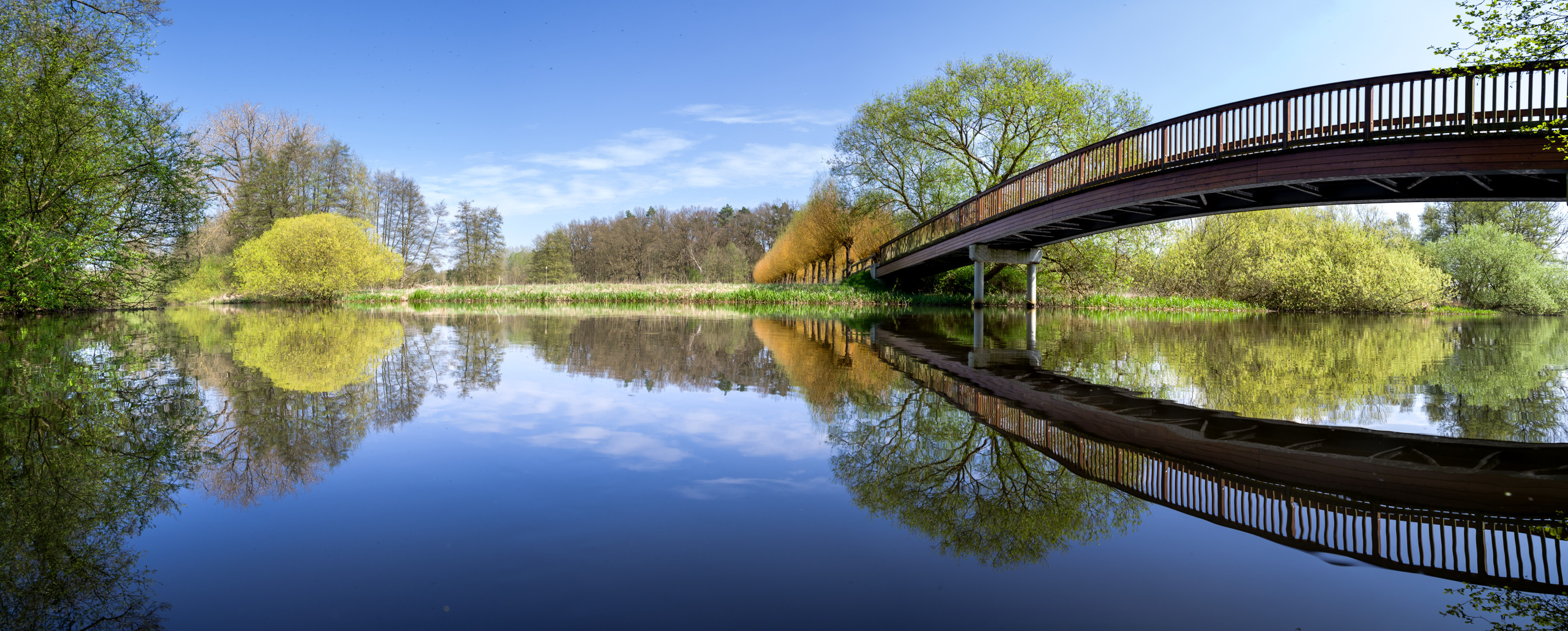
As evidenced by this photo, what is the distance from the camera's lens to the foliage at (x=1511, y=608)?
200 centimetres

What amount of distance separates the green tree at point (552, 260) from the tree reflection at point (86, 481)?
62375mm

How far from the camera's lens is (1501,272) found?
99.2 ft

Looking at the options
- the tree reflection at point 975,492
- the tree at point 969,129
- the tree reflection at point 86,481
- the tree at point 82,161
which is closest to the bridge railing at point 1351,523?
the tree reflection at point 975,492

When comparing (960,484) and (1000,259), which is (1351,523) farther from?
(1000,259)

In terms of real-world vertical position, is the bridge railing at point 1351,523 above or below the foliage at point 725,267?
below

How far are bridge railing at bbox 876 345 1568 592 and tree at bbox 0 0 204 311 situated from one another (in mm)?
16685

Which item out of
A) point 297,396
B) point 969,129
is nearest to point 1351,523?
point 297,396

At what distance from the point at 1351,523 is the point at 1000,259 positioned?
841 inches

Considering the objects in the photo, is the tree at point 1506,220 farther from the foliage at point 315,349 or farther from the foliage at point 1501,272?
the foliage at point 315,349

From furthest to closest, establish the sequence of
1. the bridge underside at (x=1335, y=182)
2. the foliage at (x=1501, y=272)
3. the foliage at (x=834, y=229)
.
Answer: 1. the foliage at (x=834, y=229)
2. the foliage at (x=1501, y=272)
3. the bridge underside at (x=1335, y=182)

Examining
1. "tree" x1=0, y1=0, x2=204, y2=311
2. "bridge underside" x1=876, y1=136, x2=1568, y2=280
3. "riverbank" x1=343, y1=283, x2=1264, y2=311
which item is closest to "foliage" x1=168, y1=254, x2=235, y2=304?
"riverbank" x1=343, y1=283, x2=1264, y2=311

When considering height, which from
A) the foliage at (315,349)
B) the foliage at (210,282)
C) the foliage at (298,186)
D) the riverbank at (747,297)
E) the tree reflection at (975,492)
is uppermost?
the foliage at (298,186)

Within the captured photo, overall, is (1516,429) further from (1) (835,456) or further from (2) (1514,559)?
(1) (835,456)

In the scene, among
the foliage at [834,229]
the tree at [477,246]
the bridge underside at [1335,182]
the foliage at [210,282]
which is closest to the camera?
the bridge underside at [1335,182]
